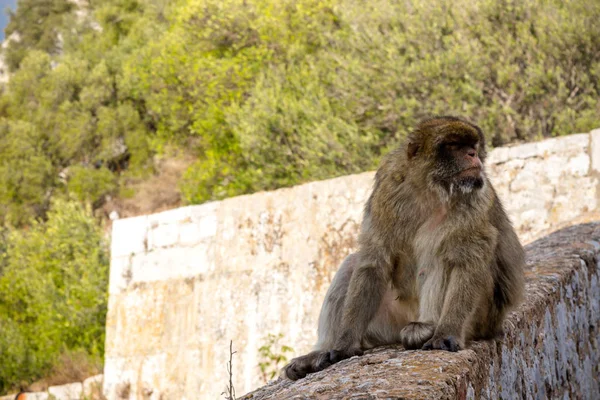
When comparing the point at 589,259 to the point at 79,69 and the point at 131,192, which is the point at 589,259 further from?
the point at 79,69

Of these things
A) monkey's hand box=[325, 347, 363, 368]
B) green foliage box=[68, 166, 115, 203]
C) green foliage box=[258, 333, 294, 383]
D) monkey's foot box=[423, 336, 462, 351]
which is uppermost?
green foliage box=[68, 166, 115, 203]

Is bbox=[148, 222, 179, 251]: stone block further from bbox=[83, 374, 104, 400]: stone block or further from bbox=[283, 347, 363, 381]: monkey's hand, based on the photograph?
bbox=[283, 347, 363, 381]: monkey's hand

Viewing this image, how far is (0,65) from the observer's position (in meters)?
47.0

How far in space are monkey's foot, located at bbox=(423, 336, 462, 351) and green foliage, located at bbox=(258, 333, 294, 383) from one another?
5.36 m

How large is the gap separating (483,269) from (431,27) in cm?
1218

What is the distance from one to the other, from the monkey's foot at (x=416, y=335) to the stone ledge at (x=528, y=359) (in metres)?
0.05

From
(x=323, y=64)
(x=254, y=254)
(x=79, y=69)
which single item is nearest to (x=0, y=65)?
(x=79, y=69)

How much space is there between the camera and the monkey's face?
3.47 m

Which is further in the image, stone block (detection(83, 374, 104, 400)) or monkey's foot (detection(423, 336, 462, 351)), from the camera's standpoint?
stone block (detection(83, 374, 104, 400))

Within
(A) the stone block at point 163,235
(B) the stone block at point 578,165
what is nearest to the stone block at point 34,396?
(A) the stone block at point 163,235

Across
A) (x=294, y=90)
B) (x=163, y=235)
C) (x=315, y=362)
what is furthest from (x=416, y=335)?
(x=294, y=90)

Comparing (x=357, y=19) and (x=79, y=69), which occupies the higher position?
(x=79, y=69)

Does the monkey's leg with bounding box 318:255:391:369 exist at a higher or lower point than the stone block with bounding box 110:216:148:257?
lower

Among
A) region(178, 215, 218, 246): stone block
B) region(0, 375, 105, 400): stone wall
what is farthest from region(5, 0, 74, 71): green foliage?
region(178, 215, 218, 246): stone block
